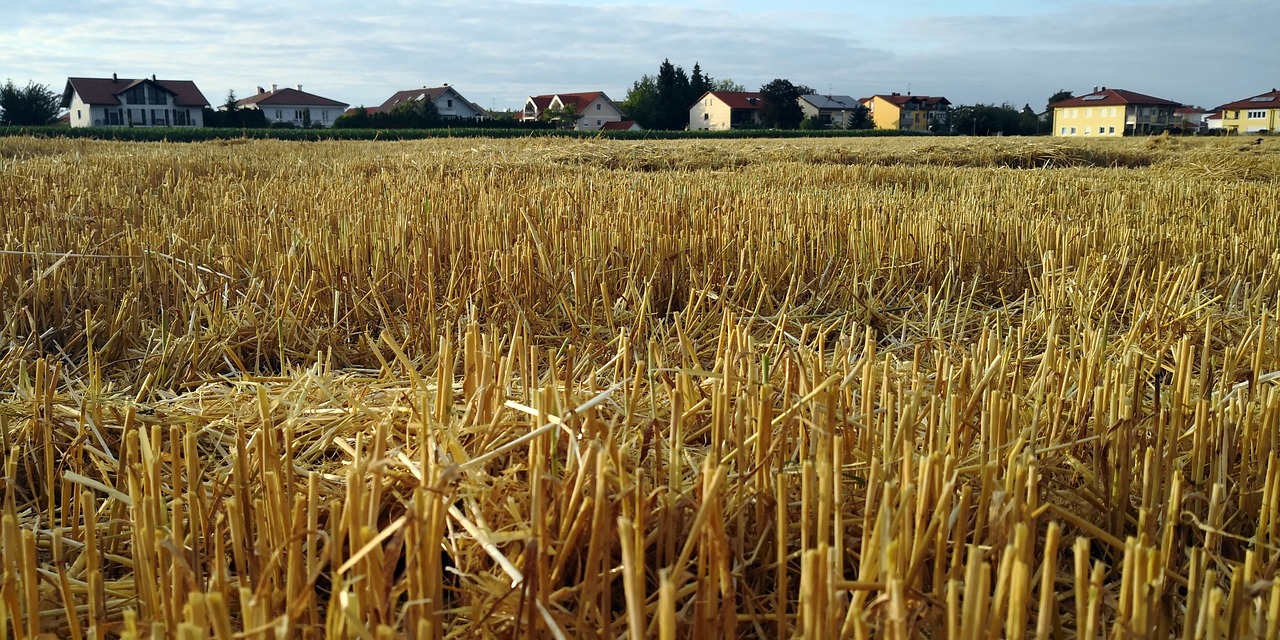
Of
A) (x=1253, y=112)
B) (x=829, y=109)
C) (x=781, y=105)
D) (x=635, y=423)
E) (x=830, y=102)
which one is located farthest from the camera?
(x=830, y=102)

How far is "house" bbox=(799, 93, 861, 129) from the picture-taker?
7581cm

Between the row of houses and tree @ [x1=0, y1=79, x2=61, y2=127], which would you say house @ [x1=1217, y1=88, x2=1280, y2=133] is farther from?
tree @ [x1=0, y1=79, x2=61, y2=127]

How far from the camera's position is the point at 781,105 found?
61656 mm

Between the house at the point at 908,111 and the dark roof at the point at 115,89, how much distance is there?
4952cm

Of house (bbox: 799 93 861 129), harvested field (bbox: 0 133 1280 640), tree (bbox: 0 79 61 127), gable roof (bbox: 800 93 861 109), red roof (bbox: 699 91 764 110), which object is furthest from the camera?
gable roof (bbox: 800 93 861 109)

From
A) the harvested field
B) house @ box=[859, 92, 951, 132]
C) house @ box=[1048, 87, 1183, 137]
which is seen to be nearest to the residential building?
house @ box=[859, 92, 951, 132]

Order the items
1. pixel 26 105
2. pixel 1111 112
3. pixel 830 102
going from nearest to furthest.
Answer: pixel 26 105
pixel 1111 112
pixel 830 102

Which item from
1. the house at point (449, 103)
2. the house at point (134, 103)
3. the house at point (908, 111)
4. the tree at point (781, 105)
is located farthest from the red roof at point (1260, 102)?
the house at point (134, 103)

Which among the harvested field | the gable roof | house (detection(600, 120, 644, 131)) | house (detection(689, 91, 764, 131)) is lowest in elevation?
the harvested field

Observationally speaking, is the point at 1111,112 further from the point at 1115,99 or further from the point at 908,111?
the point at 908,111

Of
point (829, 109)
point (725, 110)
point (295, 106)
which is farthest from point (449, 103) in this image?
point (829, 109)

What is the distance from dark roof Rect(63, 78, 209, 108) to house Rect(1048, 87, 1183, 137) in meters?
58.1

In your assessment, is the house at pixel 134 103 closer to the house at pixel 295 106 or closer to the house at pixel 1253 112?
the house at pixel 295 106

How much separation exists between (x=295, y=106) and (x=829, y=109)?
40.6 metres
